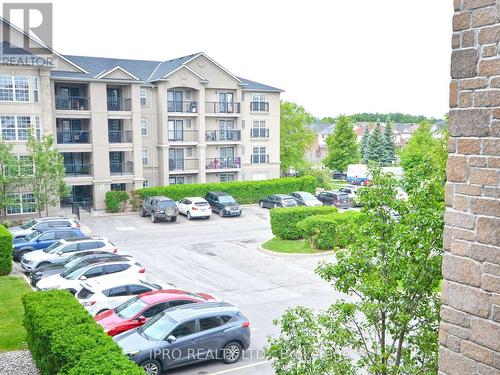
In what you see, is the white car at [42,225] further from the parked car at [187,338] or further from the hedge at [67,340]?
the parked car at [187,338]

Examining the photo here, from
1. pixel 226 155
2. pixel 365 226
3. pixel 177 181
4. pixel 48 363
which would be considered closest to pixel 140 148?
pixel 177 181

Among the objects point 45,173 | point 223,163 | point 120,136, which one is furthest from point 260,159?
point 45,173

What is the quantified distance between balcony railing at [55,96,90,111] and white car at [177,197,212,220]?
10843 millimetres

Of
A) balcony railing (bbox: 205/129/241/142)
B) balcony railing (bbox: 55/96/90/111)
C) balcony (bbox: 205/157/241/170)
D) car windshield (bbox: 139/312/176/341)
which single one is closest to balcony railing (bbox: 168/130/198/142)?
balcony railing (bbox: 205/129/241/142)

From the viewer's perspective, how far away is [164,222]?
36406 mm

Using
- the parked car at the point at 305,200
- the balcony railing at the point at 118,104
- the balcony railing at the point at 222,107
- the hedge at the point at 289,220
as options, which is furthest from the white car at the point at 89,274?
the balcony railing at the point at 222,107

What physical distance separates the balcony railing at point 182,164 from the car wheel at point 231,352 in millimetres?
31345

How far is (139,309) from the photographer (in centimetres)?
1496

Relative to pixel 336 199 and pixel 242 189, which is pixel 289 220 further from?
pixel 242 189

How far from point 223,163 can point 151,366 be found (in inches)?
1368

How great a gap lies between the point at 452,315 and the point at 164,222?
33.2 meters

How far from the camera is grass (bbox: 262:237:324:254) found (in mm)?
26855

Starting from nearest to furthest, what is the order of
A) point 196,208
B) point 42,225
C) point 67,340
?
point 67,340 → point 42,225 → point 196,208

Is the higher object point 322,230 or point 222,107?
point 222,107
